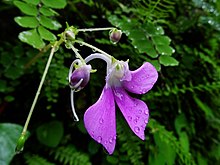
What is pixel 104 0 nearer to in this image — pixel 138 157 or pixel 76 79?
pixel 138 157

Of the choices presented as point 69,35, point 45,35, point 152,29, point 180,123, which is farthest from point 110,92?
point 180,123

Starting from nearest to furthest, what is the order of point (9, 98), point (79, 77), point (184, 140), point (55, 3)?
point (79, 77) → point (55, 3) → point (9, 98) → point (184, 140)

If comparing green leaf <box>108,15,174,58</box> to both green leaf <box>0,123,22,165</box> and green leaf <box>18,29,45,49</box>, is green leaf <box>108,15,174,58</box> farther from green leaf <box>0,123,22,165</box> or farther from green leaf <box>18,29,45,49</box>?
green leaf <box>0,123,22,165</box>

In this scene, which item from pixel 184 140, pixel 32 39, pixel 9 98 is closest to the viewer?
pixel 32 39

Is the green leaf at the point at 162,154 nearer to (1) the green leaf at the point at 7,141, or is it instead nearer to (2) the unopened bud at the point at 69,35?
(1) the green leaf at the point at 7,141

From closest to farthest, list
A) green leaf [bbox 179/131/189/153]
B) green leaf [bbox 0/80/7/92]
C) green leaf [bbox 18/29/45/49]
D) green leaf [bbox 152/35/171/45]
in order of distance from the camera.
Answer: green leaf [bbox 18/29/45/49]
green leaf [bbox 152/35/171/45]
green leaf [bbox 0/80/7/92]
green leaf [bbox 179/131/189/153]

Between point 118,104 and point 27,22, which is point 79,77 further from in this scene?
point 27,22

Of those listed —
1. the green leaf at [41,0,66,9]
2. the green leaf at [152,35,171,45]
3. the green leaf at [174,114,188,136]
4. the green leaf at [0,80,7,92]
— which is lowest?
the green leaf at [0,80,7,92]

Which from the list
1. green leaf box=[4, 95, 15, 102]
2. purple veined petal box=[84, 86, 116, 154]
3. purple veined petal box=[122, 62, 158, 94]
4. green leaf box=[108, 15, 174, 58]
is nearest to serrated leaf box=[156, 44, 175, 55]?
green leaf box=[108, 15, 174, 58]

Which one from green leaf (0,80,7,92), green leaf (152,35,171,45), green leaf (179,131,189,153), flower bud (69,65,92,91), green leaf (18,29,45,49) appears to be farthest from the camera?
green leaf (179,131,189,153)
